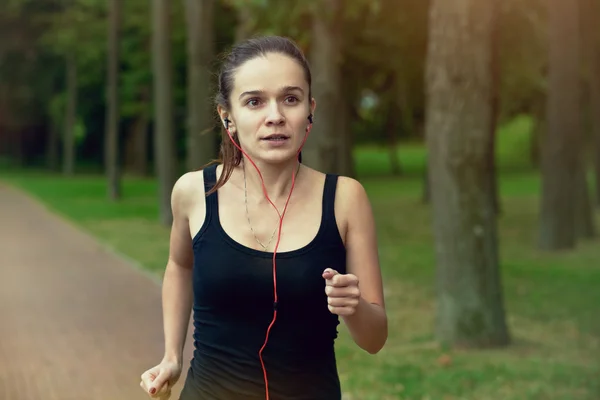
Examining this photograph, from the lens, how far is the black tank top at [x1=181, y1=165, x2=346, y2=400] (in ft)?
7.59

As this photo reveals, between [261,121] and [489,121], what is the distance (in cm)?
594

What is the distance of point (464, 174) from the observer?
8078 mm

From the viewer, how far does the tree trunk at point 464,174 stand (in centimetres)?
797

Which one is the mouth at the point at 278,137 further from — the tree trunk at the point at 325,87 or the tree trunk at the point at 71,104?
the tree trunk at the point at 71,104

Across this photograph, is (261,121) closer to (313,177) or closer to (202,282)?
(313,177)

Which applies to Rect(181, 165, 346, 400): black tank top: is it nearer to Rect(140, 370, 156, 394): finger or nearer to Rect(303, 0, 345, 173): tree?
Rect(140, 370, 156, 394): finger

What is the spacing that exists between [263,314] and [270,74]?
1.78ft

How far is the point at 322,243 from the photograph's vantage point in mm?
2340

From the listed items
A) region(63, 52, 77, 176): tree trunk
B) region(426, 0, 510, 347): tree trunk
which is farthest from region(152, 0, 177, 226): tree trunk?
region(63, 52, 77, 176): tree trunk

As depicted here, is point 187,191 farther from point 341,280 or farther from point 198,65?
point 198,65

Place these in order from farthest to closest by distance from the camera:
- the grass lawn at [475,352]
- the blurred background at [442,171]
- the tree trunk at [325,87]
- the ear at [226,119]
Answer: the tree trunk at [325,87] → the blurred background at [442,171] → the grass lawn at [475,352] → the ear at [226,119]

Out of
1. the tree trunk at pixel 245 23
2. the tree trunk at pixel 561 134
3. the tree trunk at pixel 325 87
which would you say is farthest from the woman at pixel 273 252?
the tree trunk at pixel 561 134

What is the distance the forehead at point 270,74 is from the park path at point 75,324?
4.38 m

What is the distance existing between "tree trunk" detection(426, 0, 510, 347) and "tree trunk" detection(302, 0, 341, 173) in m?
4.72
